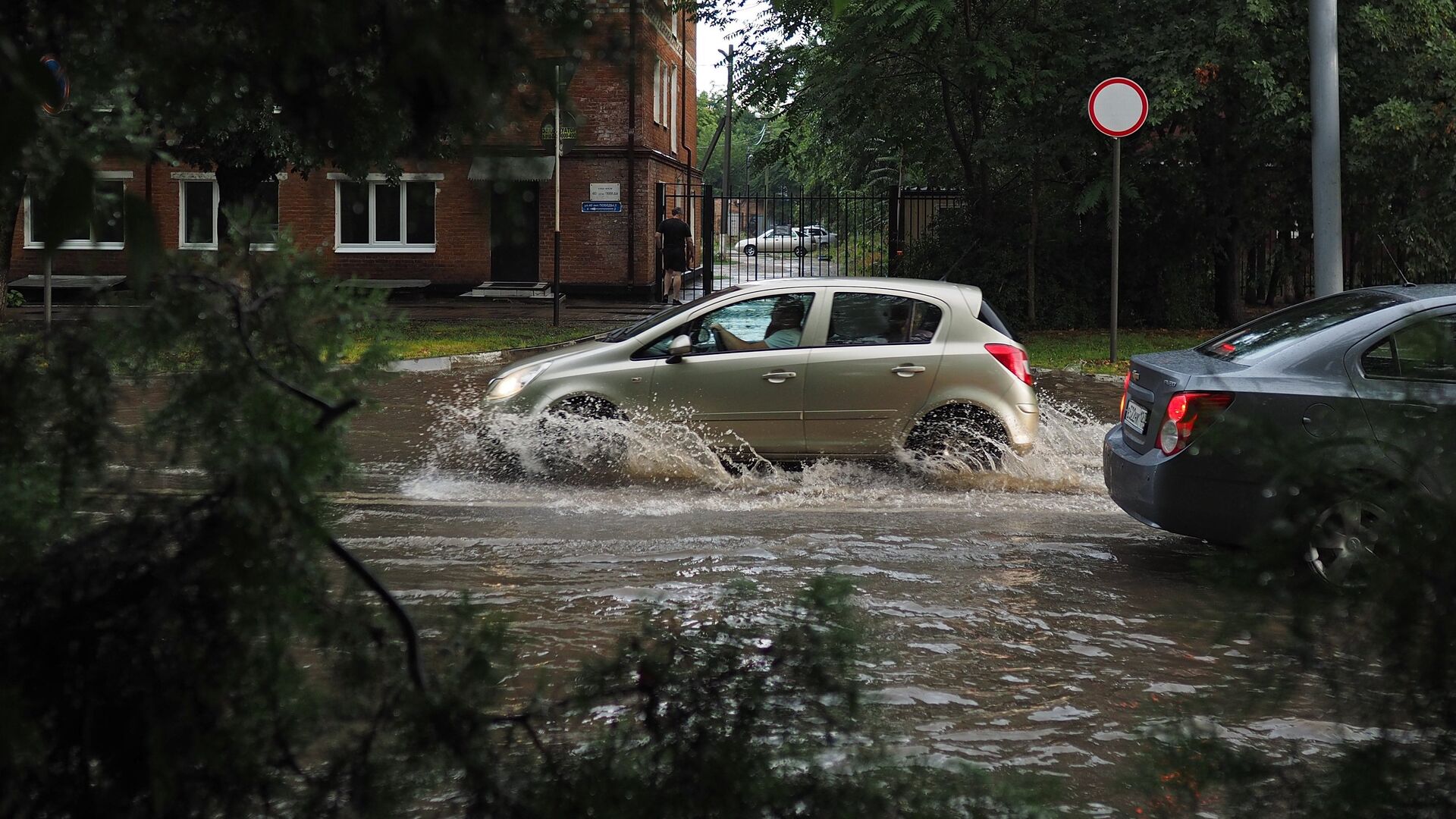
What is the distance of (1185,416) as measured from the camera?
7.36 m

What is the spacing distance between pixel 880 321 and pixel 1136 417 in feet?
9.29

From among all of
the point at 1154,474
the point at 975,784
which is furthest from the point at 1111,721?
the point at 975,784

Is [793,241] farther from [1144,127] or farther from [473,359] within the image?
[473,359]

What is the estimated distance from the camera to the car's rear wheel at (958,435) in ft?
34.0

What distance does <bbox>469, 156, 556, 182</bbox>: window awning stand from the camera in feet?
7.16

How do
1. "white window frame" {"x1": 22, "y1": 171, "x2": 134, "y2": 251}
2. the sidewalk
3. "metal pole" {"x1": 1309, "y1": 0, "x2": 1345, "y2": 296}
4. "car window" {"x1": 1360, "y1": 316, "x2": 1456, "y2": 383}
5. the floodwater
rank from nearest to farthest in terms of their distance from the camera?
"white window frame" {"x1": 22, "y1": 171, "x2": 134, "y2": 251} → "car window" {"x1": 1360, "y1": 316, "x2": 1456, "y2": 383} → the floodwater → "metal pole" {"x1": 1309, "y1": 0, "x2": 1345, "y2": 296} → the sidewalk

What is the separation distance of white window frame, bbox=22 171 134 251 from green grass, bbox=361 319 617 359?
15.2m

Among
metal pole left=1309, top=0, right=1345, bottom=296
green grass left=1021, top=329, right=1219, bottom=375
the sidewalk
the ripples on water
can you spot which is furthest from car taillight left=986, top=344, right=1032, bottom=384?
the sidewalk

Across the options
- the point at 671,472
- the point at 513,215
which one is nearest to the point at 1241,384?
the point at 671,472

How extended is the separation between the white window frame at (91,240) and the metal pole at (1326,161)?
45.9ft

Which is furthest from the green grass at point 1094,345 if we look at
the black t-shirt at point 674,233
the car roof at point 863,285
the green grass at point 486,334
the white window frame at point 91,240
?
the white window frame at point 91,240

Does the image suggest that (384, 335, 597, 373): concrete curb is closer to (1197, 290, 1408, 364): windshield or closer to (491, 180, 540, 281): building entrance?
(1197, 290, 1408, 364): windshield

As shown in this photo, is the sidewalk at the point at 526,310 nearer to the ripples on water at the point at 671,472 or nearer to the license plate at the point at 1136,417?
the ripples on water at the point at 671,472

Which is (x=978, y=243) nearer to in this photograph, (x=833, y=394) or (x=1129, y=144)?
(x=1129, y=144)
